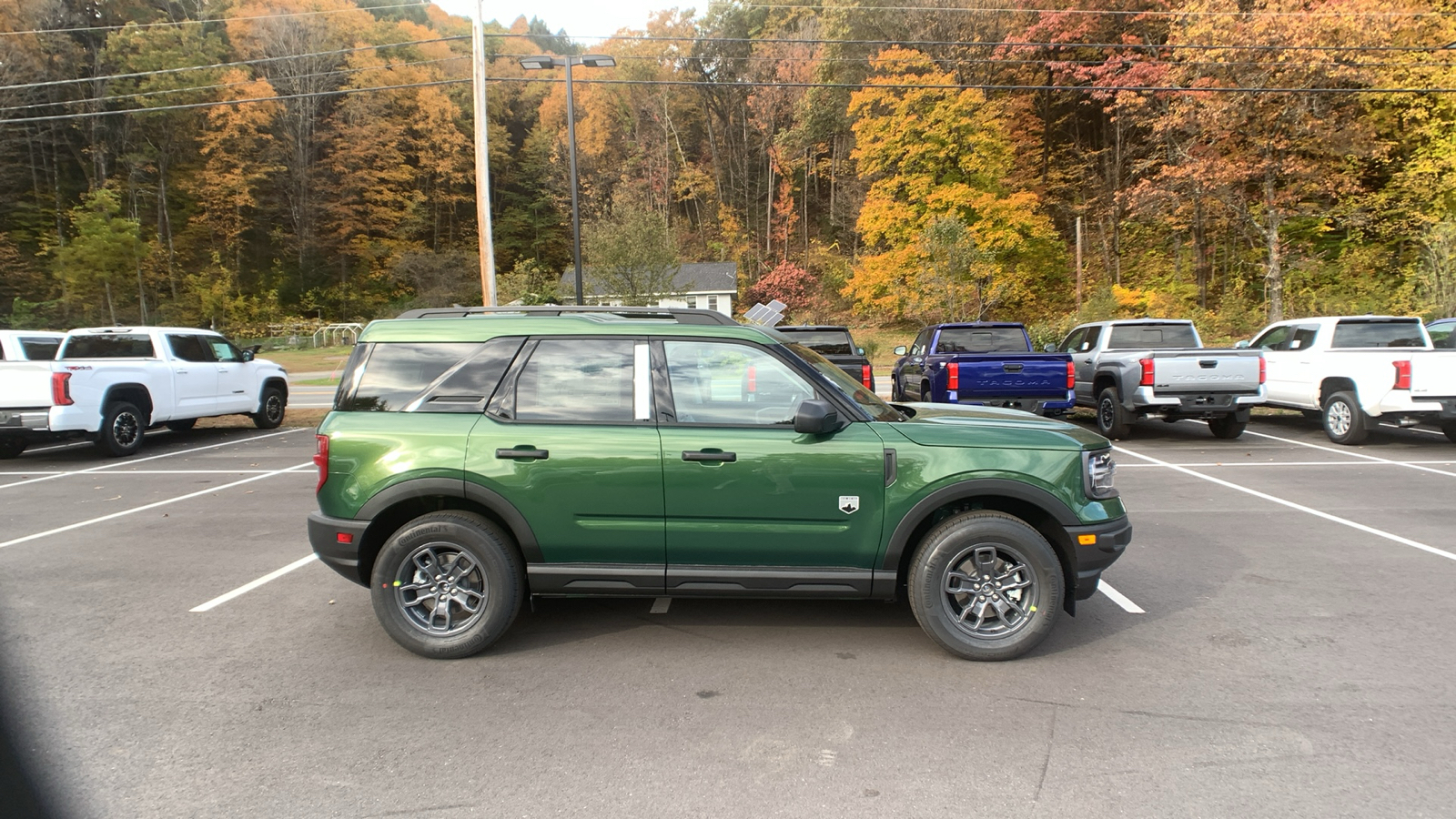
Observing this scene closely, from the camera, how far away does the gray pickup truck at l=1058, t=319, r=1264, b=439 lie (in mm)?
11547

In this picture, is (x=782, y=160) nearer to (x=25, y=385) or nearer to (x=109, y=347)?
(x=109, y=347)

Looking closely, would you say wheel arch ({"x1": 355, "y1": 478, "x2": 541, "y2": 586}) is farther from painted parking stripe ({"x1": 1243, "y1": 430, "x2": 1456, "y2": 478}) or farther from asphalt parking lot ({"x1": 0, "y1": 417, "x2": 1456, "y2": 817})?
painted parking stripe ({"x1": 1243, "y1": 430, "x2": 1456, "y2": 478})

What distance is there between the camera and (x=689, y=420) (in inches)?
169

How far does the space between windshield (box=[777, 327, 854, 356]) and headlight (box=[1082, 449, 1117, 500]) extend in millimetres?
9140

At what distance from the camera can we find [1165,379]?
11617 millimetres

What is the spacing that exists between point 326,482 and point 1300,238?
3706 centimetres

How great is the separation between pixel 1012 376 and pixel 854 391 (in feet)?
24.2

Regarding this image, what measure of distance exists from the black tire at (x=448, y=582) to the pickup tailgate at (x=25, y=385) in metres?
9.64

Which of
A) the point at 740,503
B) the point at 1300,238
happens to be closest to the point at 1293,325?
the point at 740,503

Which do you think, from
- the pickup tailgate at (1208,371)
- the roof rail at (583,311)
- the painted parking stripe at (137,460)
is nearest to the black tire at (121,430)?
the painted parking stripe at (137,460)

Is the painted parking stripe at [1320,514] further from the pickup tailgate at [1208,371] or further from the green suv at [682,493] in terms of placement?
the green suv at [682,493]

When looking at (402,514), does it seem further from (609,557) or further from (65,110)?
(65,110)

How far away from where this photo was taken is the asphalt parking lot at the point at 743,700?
301 centimetres

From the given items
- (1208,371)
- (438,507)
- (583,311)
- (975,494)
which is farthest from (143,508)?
(1208,371)
